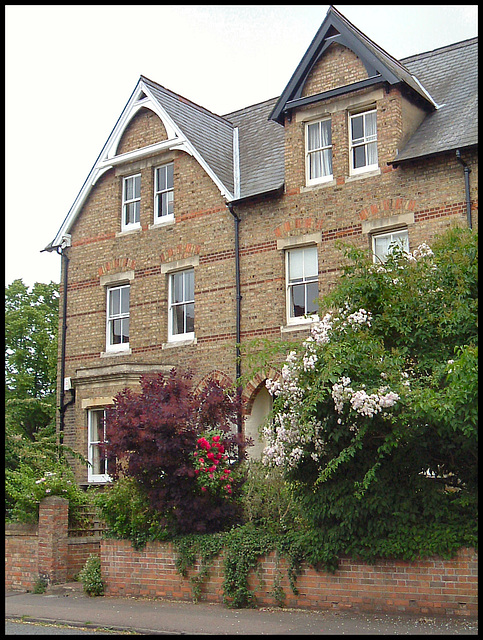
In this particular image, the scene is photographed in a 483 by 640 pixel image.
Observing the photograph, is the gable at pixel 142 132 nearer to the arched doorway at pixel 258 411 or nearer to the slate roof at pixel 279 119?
the slate roof at pixel 279 119

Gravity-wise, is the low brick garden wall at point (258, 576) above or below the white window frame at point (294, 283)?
below

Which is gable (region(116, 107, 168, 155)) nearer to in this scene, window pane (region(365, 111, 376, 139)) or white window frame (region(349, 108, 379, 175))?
white window frame (region(349, 108, 379, 175))

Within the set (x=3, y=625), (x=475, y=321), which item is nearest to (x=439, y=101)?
(x=475, y=321)

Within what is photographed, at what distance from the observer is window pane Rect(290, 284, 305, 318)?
743 inches

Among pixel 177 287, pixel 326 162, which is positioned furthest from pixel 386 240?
pixel 177 287

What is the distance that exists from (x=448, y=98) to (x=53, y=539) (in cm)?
1367

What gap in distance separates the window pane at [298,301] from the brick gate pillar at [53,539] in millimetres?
6984

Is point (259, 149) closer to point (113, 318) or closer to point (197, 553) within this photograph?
point (113, 318)

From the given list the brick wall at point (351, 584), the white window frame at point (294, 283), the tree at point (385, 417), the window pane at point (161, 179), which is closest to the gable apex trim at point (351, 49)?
the white window frame at point (294, 283)

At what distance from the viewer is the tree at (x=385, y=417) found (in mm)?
11039

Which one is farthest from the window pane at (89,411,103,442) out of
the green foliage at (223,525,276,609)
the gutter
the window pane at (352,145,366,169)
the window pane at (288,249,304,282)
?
the window pane at (352,145,366,169)

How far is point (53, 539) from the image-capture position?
1523 cm

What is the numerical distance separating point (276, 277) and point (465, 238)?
725 cm

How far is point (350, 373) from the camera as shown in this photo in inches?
437
